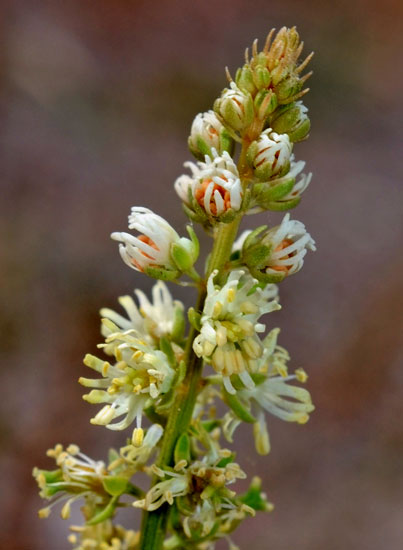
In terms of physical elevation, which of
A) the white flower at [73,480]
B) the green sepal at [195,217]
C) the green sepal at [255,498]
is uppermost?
the green sepal at [195,217]

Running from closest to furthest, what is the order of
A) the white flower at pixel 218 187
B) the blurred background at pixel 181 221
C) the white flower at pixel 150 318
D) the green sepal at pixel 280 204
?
the white flower at pixel 218 187
the green sepal at pixel 280 204
the white flower at pixel 150 318
the blurred background at pixel 181 221

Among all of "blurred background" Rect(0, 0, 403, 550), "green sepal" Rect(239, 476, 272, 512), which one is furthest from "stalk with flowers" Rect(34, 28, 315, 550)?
"blurred background" Rect(0, 0, 403, 550)

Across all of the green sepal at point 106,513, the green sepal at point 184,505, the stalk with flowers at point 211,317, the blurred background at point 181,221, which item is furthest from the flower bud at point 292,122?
the blurred background at point 181,221

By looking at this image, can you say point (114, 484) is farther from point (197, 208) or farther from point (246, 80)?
point (246, 80)

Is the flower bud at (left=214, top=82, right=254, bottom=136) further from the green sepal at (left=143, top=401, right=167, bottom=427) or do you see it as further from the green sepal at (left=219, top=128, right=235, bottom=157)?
the green sepal at (left=143, top=401, right=167, bottom=427)

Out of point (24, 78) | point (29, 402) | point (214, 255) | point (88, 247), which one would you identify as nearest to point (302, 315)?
point (88, 247)

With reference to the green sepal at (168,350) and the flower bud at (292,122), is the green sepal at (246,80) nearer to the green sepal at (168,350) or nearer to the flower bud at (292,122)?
the flower bud at (292,122)

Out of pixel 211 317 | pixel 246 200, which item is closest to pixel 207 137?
pixel 246 200
